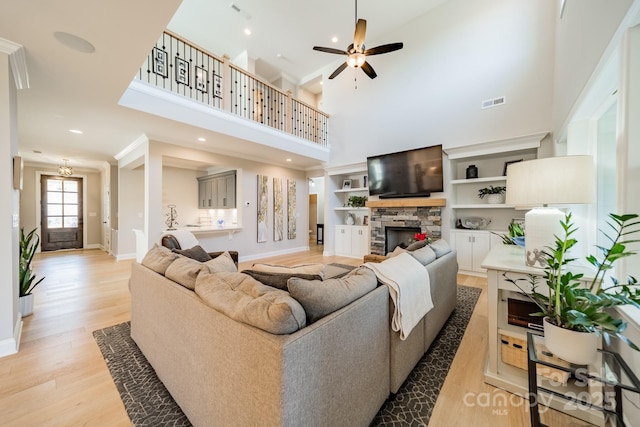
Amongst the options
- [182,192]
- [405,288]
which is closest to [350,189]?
[182,192]

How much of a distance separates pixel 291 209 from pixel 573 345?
6091mm

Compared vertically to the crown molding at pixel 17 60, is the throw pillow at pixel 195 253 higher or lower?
lower

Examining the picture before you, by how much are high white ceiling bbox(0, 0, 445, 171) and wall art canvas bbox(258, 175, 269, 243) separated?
1.86m

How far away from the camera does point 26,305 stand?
271cm

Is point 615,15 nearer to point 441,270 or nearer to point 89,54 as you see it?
point 441,270

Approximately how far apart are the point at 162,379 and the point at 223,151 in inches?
179

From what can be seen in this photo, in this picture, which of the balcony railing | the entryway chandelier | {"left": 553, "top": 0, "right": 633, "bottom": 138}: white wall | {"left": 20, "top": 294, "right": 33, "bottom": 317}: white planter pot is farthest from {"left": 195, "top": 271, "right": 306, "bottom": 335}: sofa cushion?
the entryway chandelier

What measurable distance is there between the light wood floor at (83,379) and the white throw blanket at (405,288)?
52 cm

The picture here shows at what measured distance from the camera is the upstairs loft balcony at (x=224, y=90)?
379 centimetres

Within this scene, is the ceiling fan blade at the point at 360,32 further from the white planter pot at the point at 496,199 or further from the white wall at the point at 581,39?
the white planter pot at the point at 496,199

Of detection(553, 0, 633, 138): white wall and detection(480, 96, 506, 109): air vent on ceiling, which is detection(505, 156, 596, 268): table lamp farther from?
detection(480, 96, 506, 109): air vent on ceiling

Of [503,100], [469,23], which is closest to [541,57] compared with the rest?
[503,100]

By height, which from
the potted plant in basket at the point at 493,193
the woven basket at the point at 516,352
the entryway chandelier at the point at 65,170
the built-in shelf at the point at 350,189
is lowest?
the woven basket at the point at 516,352

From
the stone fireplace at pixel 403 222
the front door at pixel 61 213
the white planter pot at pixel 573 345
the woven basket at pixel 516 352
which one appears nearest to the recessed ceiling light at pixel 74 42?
the white planter pot at pixel 573 345
